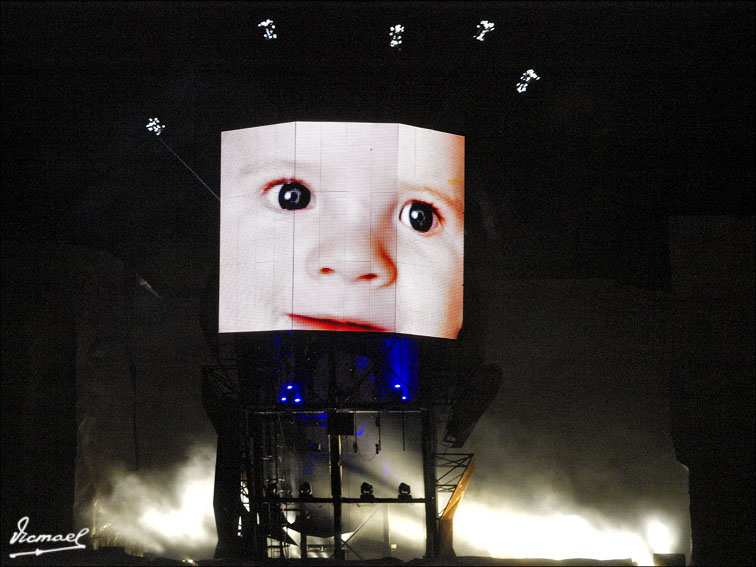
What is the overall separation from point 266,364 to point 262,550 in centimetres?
348

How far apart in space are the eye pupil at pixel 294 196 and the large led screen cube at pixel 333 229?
0.02 m

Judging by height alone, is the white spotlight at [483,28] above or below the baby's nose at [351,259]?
above

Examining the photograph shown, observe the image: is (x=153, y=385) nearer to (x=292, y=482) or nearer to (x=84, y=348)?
(x=84, y=348)

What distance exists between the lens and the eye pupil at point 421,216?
11.9 metres

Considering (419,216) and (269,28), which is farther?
(419,216)

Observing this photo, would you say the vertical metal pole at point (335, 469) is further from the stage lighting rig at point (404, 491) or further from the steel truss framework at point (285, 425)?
the stage lighting rig at point (404, 491)

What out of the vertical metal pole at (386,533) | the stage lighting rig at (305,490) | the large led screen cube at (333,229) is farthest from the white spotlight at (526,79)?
the vertical metal pole at (386,533)

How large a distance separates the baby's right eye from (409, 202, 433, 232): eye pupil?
1.88m

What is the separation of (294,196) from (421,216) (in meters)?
2.33

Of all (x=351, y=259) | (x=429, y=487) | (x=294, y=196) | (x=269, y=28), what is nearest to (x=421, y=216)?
(x=351, y=259)

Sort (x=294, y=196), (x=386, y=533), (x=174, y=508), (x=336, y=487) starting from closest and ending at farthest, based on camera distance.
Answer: (x=294, y=196), (x=336, y=487), (x=386, y=533), (x=174, y=508)

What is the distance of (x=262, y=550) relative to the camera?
12359 mm

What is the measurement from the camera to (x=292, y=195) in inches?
467

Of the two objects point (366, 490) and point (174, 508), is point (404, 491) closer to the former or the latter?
point (366, 490)
